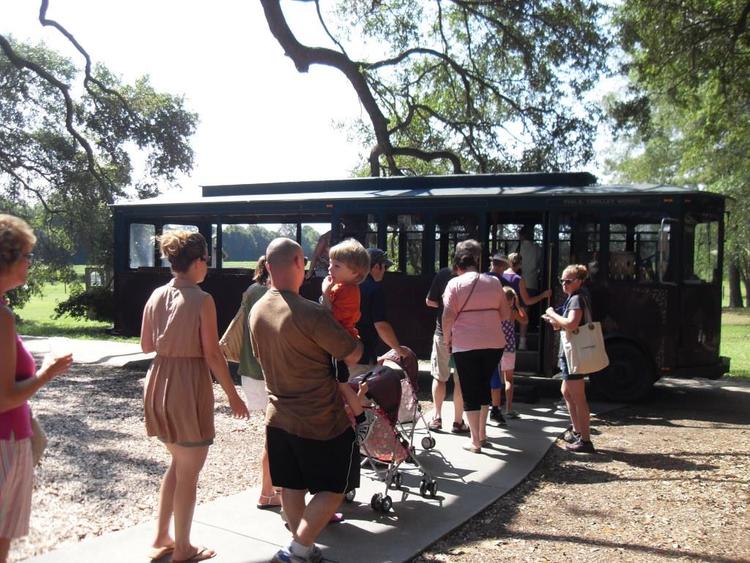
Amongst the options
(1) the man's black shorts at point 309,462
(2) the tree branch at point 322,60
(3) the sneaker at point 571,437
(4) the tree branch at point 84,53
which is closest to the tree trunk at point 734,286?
(2) the tree branch at point 322,60

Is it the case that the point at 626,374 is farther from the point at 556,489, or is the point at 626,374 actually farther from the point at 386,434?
the point at 386,434

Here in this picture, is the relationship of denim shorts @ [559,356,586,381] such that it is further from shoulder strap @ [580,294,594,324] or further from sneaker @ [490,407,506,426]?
sneaker @ [490,407,506,426]

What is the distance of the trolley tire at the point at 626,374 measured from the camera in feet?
29.8

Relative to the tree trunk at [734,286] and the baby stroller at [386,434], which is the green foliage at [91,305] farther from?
the tree trunk at [734,286]

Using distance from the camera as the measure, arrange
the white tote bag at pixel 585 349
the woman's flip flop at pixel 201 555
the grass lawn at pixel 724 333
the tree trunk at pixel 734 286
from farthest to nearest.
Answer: the tree trunk at pixel 734 286
the grass lawn at pixel 724 333
the white tote bag at pixel 585 349
the woman's flip flop at pixel 201 555

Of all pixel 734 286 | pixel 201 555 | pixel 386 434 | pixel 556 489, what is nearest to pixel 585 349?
pixel 556 489

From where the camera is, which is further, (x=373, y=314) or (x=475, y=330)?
(x=475, y=330)

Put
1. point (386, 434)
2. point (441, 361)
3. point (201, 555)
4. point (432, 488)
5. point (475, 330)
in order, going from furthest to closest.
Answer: point (441, 361) < point (475, 330) < point (432, 488) < point (386, 434) < point (201, 555)

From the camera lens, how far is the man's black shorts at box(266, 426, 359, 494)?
3666mm

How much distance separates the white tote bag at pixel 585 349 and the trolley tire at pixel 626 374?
2974 mm

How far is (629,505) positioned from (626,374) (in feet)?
13.8

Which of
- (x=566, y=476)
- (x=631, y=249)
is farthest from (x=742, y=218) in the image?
(x=566, y=476)

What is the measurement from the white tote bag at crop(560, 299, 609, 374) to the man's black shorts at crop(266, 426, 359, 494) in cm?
322

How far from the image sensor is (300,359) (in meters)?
3.60
